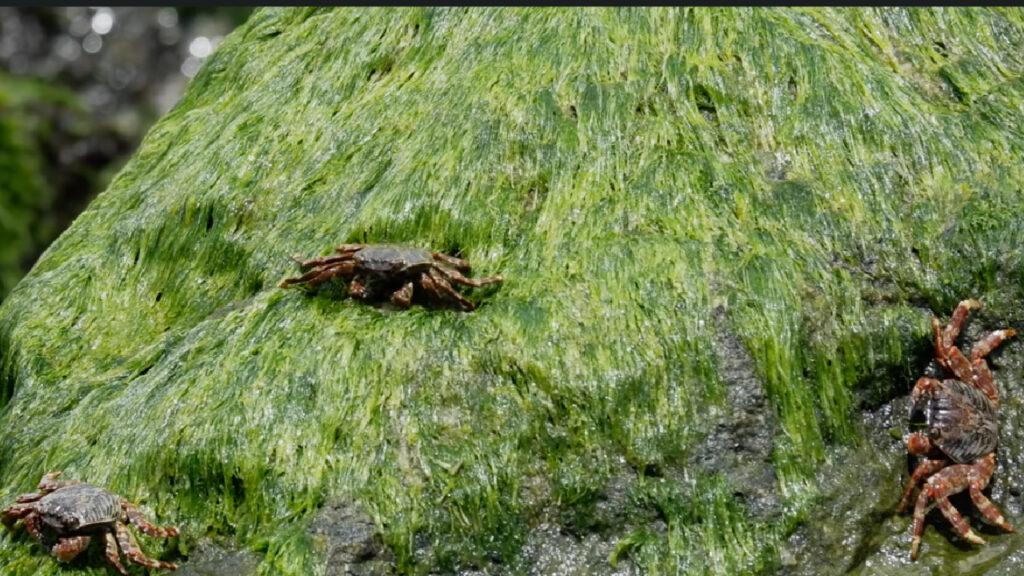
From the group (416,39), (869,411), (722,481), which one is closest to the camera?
(722,481)

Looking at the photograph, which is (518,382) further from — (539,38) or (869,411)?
(539,38)

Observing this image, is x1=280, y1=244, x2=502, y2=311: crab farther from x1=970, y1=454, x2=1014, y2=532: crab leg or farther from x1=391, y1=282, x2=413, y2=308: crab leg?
x1=970, y1=454, x2=1014, y2=532: crab leg

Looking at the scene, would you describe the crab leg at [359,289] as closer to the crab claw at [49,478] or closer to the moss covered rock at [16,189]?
the crab claw at [49,478]

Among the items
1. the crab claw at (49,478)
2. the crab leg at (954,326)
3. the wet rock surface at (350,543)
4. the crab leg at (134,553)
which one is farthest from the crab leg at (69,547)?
the crab leg at (954,326)

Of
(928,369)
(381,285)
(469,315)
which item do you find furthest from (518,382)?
(928,369)

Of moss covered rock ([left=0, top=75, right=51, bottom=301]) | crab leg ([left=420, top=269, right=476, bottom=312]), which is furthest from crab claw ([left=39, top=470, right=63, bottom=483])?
moss covered rock ([left=0, top=75, right=51, bottom=301])
